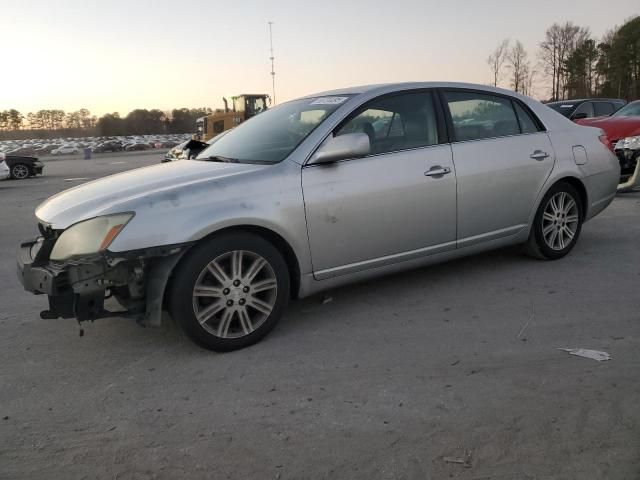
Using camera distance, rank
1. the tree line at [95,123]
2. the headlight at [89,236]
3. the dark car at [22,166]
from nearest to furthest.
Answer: the headlight at [89,236] < the dark car at [22,166] < the tree line at [95,123]

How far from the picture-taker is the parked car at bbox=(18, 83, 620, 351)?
3.22 m

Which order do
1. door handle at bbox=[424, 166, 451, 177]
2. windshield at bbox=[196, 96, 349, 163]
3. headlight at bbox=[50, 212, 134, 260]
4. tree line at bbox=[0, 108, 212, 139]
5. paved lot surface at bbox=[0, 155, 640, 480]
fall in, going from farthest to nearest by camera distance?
tree line at bbox=[0, 108, 212, 139] < door handle at bbox=[424, 166, 451, 177] < windshield at bbox=[196, 96, 349, 163] < headlight at bbox=[50, 212, 134, 260] < paved lot surface at bbox=[0, 155, 640, 480]

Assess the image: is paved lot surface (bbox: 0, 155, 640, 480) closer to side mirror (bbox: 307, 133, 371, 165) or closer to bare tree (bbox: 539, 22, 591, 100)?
side mirror (bbox: 307, 133, 371, 165)

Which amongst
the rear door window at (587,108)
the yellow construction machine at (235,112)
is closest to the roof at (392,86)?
the rear door window at (587,108)

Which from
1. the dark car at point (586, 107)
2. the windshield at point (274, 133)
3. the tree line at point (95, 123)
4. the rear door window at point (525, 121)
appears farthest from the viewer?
the tree line at point (95, 123)

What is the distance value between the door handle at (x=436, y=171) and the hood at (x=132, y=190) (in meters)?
1.27

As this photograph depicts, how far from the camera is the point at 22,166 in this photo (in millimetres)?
18828

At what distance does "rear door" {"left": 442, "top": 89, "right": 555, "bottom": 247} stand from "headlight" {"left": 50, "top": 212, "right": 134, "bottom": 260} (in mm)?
2509

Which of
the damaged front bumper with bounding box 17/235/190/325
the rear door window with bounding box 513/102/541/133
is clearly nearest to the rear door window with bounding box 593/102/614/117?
the rear door window with bounding box 513/102/541/133

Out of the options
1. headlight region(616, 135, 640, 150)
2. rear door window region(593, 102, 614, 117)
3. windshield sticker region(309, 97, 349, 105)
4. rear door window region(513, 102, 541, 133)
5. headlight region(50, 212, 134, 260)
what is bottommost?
headlight region(50, 212, 134, 260)

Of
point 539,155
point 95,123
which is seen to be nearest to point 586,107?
point 539,155

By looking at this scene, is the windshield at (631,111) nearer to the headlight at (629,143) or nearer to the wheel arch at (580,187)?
the headlight at (629,143)

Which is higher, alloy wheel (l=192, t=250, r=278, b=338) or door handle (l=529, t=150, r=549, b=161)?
door handle (l=529, t=150, r=549, b=161)

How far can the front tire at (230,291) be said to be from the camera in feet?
10.7
